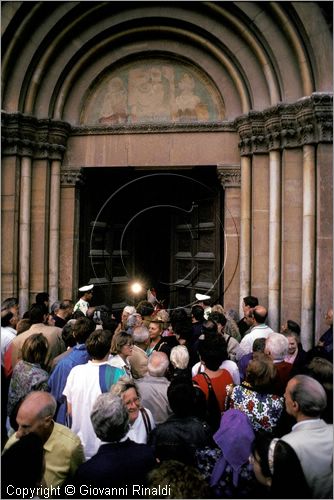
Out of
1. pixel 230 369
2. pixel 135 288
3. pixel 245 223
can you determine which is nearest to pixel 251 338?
pixel 230 369

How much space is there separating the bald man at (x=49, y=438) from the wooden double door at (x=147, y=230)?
555 centimetres

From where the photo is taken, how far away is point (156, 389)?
2982 mm

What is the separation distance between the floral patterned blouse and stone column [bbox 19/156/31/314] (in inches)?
227

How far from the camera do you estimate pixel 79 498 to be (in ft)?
6.67

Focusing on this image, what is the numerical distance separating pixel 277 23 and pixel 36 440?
7.48 metres

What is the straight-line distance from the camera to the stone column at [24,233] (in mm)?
7551

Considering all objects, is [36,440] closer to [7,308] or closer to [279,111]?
[7,308]

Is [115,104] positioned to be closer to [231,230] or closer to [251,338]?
[231,230]

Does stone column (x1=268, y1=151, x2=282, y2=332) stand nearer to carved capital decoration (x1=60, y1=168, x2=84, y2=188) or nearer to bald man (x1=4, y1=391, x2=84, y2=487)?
carved capital decoration (x1=60, y1=168, x2=84, y2=188)

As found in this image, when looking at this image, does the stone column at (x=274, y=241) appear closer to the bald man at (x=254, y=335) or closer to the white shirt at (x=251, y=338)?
the bald man at (x=254, y=335)

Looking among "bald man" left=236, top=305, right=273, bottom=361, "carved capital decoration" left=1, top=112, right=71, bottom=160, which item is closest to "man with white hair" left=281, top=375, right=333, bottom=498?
"bald man" left=236, top=305, right=273, bottom=361

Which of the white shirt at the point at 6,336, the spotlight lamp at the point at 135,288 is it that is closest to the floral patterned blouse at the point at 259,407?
the white shirt at the point at 6,336

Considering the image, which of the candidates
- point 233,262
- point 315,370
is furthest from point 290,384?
point 233,262

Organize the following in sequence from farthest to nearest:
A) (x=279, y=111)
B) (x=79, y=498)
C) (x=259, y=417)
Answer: (x=279, y=111) → (x=259, y=417) → (x=79, y=498)
